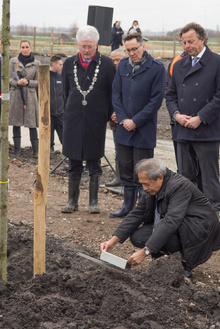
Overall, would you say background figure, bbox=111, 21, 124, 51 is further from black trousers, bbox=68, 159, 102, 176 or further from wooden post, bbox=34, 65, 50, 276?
wooden post, bbox=34, 65, 50, 276

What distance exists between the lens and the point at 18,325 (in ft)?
11.2

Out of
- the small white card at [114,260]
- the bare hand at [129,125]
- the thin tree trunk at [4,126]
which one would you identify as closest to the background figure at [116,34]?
the bare hand at [129,125]

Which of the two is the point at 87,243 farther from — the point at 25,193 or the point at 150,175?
the point at 25,193

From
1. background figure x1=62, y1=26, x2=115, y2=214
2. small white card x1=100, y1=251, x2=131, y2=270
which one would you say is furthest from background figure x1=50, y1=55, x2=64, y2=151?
small white card x1=100, y1=251, x2=131, y2=270

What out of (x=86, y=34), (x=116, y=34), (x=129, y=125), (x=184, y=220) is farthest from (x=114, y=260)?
(x=116, y=34)

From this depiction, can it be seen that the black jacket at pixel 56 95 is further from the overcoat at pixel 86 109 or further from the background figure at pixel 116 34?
the background figure at pixel 116 34

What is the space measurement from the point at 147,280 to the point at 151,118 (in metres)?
2.12

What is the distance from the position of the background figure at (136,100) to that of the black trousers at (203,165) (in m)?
0.39

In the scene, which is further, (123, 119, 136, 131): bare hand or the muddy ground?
(123, 119, 136, 131): bare hand

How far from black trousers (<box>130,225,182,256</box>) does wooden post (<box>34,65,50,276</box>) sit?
95 cm

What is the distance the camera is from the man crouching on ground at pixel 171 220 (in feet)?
14.0

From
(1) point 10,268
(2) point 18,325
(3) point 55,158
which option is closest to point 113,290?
(2) point 18,325

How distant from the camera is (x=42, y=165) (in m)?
3.88

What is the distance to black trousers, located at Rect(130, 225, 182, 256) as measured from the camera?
4457mm
